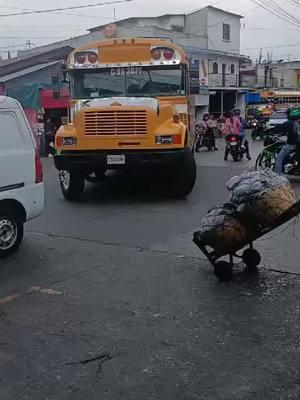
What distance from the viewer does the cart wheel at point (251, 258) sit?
6.47 m

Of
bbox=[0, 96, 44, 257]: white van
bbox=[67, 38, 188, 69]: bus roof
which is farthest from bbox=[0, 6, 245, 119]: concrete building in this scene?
bbox=[0, 96, 44, 257]: white van

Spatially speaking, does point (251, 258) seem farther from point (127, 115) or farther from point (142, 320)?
point (127, 115)

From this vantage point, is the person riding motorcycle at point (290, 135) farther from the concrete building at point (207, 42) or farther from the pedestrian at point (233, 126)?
the concrete building at point (207, 42)

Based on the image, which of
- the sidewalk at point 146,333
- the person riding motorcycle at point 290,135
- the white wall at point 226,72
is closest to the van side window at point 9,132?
the sidewalk at point 146,333

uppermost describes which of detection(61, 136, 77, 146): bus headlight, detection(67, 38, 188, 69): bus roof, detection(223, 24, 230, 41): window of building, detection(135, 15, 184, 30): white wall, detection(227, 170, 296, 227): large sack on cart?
detection(135, 15, 184, 30): white wall

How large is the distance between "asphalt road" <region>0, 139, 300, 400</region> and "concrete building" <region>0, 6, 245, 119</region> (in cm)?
3327

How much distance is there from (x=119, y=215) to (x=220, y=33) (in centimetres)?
4547

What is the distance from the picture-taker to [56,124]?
24.5 meters

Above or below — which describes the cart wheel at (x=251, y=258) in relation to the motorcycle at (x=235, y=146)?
below

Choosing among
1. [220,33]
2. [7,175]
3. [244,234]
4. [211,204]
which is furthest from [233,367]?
[220,33]

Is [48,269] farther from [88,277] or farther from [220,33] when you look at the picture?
[220,33]

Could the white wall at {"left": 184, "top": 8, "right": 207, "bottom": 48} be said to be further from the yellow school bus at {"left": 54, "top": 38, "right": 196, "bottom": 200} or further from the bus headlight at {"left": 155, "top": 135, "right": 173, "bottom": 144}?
the bus headlight at {"left": 155, "top": 135, "right": 173, "bottom": 144}

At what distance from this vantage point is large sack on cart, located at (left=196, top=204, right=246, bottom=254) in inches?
235

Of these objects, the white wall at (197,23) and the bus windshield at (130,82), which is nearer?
the bus windshield at (130,82)
